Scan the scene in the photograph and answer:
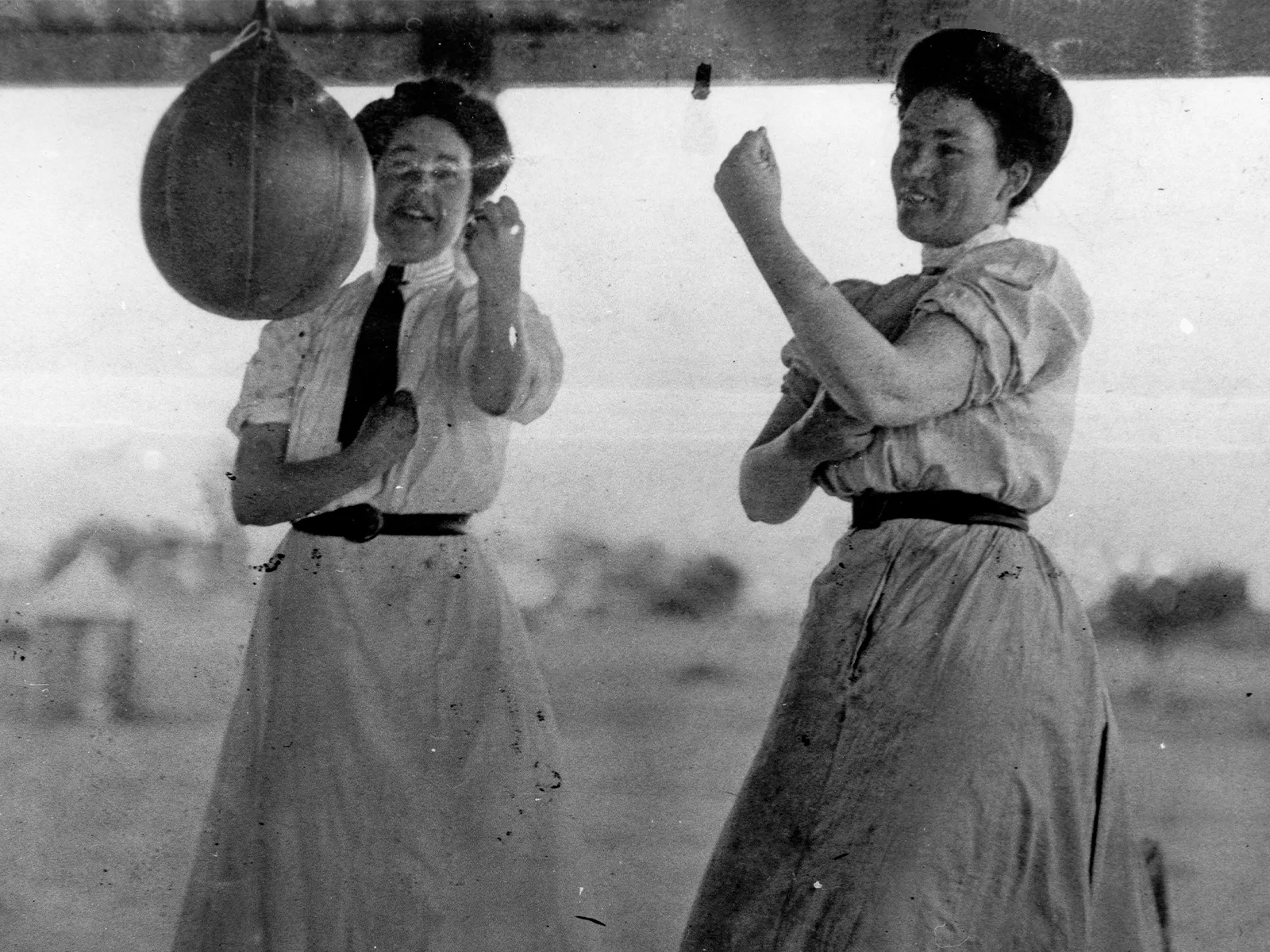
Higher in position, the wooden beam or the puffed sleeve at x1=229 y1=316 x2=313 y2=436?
the wooden beam

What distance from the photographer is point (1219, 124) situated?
248cm

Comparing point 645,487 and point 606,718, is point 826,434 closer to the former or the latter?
point 645,487

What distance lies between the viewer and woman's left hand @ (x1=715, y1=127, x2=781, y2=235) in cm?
198

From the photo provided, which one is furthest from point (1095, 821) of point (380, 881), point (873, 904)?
point (380, 881)

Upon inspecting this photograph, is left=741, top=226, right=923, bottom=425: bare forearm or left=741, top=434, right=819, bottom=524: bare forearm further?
left=741, top=434, right=819, bottom=524: bare forearm

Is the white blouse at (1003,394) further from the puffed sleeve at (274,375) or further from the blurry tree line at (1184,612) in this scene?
the puffed sleeve at (274,375)

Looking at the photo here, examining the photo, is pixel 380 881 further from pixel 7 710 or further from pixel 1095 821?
pixel 1095 821

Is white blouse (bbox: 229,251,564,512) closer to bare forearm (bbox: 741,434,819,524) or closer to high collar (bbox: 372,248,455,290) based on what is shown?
high collar (bbox: 372,248,455,290)

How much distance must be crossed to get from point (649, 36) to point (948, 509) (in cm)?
100

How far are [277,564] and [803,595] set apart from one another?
2.80ft

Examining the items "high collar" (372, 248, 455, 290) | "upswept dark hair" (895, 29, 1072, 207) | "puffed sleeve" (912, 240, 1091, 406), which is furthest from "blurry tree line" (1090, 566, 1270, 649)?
"high collar" (372, 248, 455, 290)

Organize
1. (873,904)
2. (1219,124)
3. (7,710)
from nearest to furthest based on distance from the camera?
(873,904) → (1219,124) → (7,710)

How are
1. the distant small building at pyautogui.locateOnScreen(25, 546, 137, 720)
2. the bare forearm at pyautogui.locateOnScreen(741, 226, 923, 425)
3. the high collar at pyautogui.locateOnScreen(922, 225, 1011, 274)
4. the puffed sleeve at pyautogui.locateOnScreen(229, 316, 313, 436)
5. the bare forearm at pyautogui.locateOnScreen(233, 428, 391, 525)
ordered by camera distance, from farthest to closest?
the distant small building at pyautogui.locateOnScreen(25, 546, 137, 720) < the puffed sleeve at pyautogui.locateOnScreen(229, 316, 313, 436) < the bare forearm at pyautogui.locateOnScreen(233, 428, 391, 525) < the high collar at pyautogui.locateOnScreen(922, 225, 1011, 274) < the bare forearm at pyautogui.locateOnScreen(741, 226, 923, 425)

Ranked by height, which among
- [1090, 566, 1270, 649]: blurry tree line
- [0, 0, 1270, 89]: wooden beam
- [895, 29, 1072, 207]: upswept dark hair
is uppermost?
[0, 0, 1270, 89]: wooden beam
